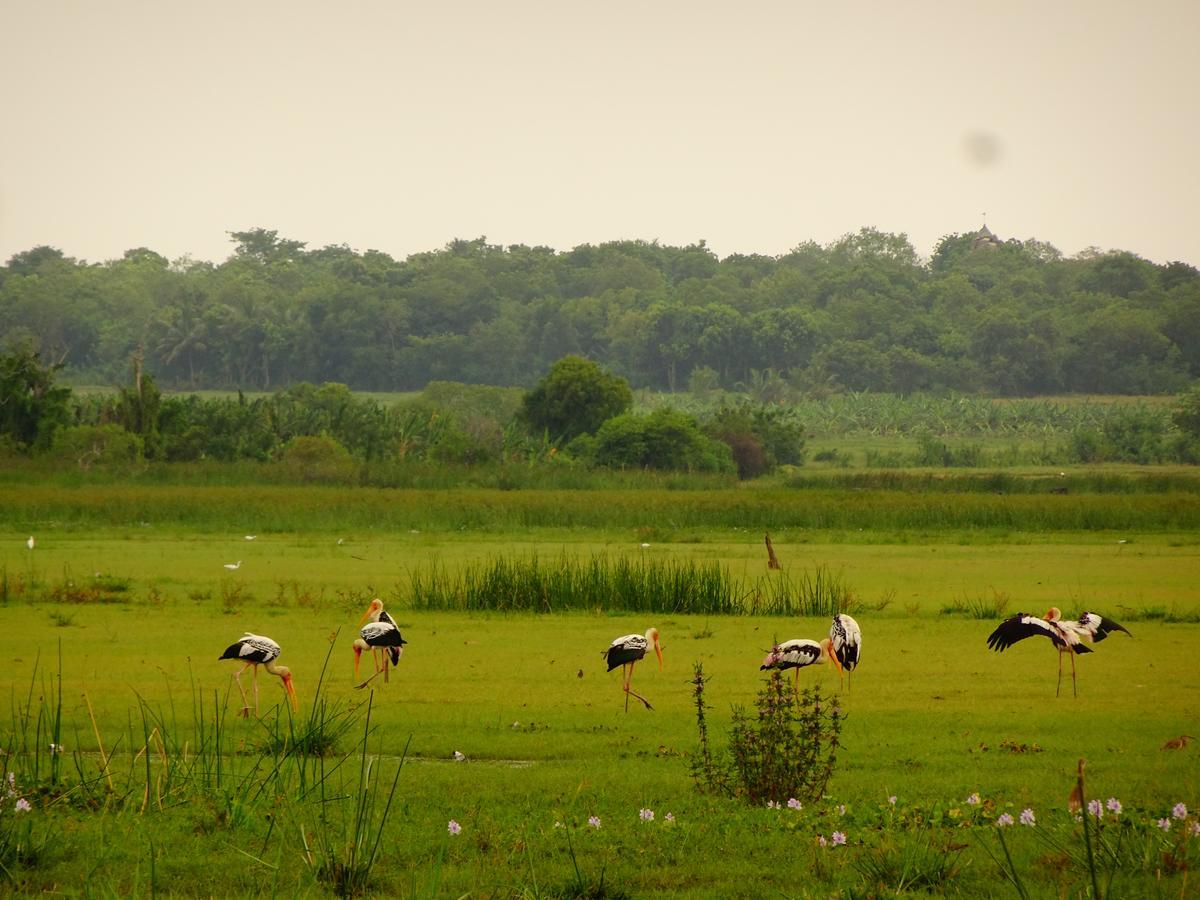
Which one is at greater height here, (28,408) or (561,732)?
(28,408)

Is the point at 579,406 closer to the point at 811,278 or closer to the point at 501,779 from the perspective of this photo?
the point at 501,779

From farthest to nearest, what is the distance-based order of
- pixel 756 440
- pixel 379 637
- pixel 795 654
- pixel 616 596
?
pixel 756 440
pixel 616 596
pixel 379 637
pixel 795 654

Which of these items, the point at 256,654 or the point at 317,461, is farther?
the point at 317,461

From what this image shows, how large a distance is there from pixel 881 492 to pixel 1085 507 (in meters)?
6.86

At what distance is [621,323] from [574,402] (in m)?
56.9

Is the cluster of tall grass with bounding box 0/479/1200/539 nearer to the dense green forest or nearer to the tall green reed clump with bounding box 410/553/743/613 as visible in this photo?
the tall green reed clump with bounding box 410/553/743/613

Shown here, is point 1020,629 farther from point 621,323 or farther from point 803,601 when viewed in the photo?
point 621,323

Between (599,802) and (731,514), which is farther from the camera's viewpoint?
(731,514)

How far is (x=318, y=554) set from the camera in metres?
26.2

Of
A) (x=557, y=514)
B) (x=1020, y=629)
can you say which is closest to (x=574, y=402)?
(x=557, y=514)

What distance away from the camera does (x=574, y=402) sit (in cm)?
5628

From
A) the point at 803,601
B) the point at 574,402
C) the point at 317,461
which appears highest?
the point at 574,402

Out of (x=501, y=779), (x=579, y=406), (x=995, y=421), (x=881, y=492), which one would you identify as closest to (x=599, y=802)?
(x=501, y=779)

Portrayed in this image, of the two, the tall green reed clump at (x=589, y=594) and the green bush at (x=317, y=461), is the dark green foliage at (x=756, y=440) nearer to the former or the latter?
the green bush at (x=317, y=461)
